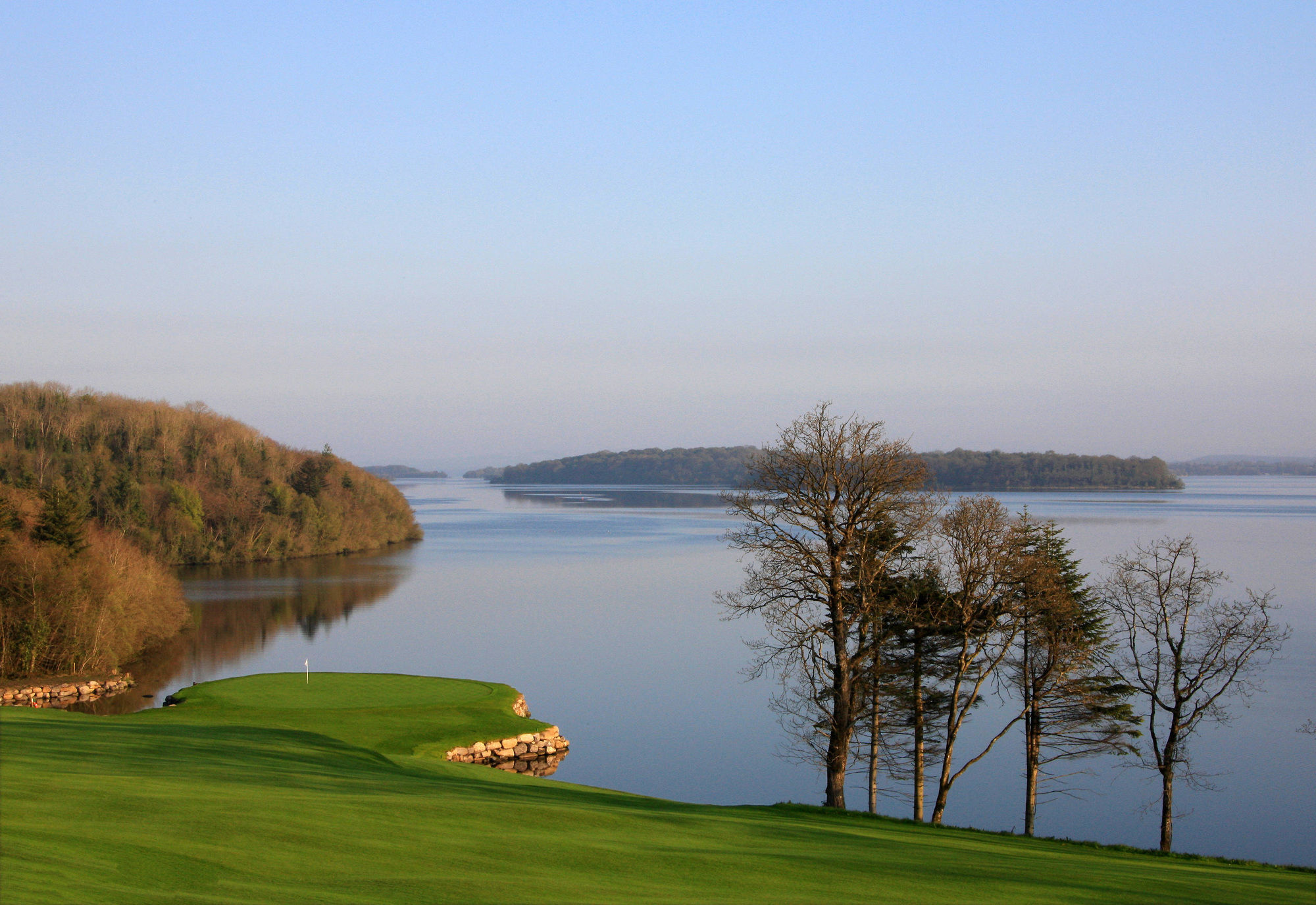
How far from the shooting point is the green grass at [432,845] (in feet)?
21.5

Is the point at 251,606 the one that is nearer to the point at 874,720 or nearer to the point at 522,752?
the point at 522,752

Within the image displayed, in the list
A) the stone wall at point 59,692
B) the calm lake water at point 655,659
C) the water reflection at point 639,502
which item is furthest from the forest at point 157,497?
the water reflection at point 639,502

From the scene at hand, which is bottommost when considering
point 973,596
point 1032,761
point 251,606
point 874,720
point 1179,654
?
point 251,606

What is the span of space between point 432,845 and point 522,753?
15954 millimetres

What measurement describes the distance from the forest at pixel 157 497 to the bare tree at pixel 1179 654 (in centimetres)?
3195

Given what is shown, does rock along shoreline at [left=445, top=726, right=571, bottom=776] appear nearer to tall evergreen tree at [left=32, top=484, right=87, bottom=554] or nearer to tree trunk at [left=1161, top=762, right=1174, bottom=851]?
tree trunk at [left=1161, top=762, right=1174, bottom=851]

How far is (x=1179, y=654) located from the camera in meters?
18.5

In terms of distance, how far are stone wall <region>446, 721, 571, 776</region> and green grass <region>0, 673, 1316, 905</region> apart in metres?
6.99

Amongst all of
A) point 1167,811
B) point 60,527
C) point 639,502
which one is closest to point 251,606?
point 60,527

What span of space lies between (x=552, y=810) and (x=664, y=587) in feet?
144

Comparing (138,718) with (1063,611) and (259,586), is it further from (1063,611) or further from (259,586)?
(259,586)

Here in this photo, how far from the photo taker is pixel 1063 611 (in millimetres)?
19781

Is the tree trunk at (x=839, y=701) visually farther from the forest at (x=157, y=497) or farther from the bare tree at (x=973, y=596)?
the forest at (x=157, y=497)

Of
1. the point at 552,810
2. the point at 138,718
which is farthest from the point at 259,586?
the point at 552,810
